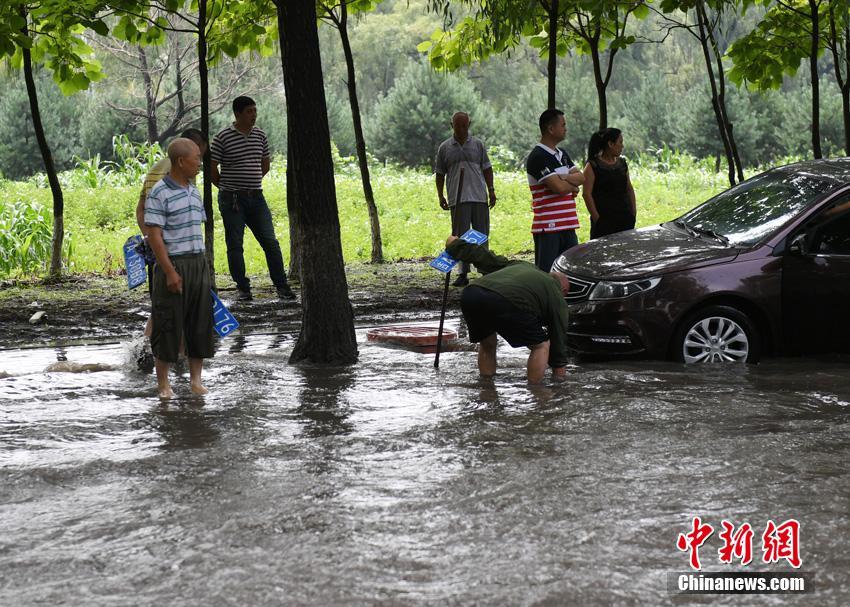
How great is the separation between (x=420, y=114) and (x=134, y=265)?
32.2 m

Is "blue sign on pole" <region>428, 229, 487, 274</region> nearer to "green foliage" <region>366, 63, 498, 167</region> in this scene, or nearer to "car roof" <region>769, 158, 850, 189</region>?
"car roof" <region>769, 158, 850, 189</region>

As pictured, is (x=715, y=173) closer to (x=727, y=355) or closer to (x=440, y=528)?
(x=727, y=355)

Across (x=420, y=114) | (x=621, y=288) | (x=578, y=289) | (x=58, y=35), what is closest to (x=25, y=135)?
(x=420, y=114)

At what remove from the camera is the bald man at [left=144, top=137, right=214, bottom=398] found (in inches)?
298

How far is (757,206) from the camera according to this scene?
9562mm

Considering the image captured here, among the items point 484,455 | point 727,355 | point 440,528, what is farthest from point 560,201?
point 440,528

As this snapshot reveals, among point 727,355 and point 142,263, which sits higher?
point 142,263

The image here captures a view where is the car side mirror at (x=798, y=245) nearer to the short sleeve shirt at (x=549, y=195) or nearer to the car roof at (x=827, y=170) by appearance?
the car roof at (x=827, y=170)

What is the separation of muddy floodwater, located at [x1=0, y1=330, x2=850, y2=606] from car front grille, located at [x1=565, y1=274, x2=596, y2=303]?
0.71 metres

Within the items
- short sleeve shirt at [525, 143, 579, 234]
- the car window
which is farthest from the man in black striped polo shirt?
the car window

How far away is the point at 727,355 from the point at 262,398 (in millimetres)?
3435

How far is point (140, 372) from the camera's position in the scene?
8.98 metres

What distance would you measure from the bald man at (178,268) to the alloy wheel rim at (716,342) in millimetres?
3484

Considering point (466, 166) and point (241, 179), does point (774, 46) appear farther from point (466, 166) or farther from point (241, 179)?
point (241, 179)
